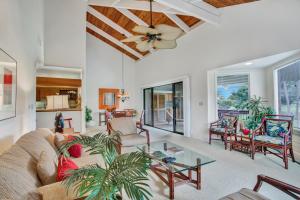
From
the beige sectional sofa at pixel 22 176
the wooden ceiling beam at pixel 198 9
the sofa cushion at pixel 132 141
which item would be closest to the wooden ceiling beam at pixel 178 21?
the wooden ceiling beam at pixel 198 9

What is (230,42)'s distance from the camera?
4199 millimetres

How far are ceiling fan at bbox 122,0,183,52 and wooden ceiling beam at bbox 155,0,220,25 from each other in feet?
4.10

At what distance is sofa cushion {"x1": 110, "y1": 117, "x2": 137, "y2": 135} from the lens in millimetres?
4148

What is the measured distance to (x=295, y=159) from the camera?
11.0 feet

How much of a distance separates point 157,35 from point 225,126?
9.56ft

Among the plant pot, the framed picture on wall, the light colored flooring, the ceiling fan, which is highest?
the ceiling fan

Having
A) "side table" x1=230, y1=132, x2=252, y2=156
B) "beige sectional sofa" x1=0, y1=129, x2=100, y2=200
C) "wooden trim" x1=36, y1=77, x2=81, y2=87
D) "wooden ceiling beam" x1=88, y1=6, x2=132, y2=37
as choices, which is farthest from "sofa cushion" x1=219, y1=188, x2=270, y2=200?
"wooden ceiling beam" x1=88, y1=6, x2=132, y2=37

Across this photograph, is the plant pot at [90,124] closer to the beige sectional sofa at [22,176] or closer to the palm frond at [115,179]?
the beige sectional sofa at [22,176]

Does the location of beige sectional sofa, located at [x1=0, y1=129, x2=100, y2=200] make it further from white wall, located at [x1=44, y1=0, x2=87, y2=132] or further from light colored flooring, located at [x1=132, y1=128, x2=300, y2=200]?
white wall, located at [x1=44, y1=0, x2=87, y2=132]

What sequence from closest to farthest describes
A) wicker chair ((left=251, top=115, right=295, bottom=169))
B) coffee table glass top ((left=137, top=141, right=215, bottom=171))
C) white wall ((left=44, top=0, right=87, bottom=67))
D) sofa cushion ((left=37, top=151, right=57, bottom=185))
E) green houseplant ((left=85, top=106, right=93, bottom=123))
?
1. sofa cushion ((left=37, top=151, right=57, bottom=185))
2. coffee table glass top ((left=137, top=141, right=215, bottom=171))
3. wicker chair ((left=251, top=115, right=295, bottom=169))
4. white wall ((left=44, top=0, right=87, bottom=67))
5. green houseplant ((left=85, top=106, right=93, bottom=123))

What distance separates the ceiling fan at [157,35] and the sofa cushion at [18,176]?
97.4 inches

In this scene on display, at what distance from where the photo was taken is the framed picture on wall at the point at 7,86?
174 centimetres

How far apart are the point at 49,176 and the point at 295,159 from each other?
4.38 m

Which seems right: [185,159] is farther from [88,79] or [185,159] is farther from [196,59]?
[88,79]
